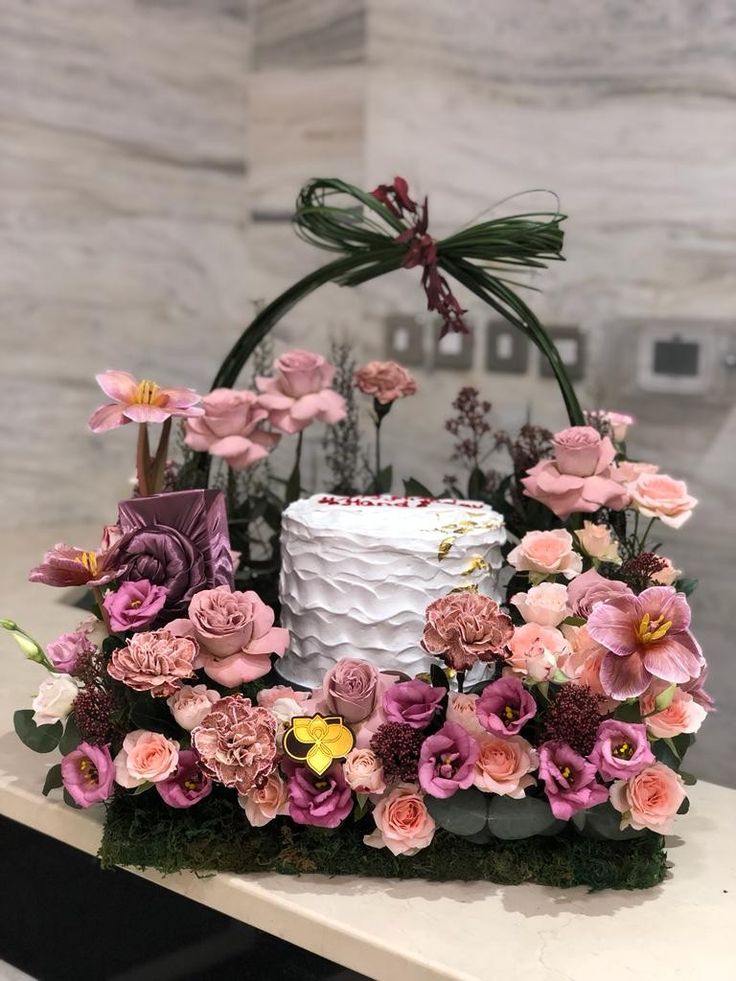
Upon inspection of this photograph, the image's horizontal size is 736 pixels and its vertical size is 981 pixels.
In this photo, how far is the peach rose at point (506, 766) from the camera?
728mm

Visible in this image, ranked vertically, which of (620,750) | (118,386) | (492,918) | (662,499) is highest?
(118,386)

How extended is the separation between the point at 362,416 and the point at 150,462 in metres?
0.91

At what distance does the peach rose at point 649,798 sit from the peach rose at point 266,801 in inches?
9.2

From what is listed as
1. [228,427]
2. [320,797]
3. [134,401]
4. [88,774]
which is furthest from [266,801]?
[228,427]

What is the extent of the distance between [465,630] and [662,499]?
370mm

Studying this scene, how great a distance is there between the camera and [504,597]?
1.00 metres

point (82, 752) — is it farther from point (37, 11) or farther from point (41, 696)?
point (37, 11)

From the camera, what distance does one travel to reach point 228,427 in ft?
3.73

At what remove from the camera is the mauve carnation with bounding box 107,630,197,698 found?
74 centimetres

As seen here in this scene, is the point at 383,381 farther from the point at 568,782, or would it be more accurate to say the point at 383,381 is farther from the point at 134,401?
the point at 568,782

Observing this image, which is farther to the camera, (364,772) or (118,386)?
(118,386)

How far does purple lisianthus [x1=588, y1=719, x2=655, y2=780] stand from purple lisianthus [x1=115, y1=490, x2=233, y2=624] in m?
0.33

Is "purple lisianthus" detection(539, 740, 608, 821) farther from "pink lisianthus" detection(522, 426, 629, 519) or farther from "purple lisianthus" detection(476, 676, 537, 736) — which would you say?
"pink lisianthus" detection(522, 426, 629, 519)

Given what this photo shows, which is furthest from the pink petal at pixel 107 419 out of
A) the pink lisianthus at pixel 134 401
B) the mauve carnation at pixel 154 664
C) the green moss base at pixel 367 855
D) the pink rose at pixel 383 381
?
the pink rose at pixel 383 381
